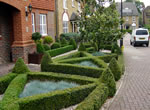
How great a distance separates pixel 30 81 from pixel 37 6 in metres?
8.52

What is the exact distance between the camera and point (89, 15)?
45.7ft

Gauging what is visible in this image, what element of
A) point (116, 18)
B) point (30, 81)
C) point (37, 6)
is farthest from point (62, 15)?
point (30, 81)

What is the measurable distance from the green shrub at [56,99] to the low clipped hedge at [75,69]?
1943 mm

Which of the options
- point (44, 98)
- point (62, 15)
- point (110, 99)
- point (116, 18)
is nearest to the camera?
point (44, 98)

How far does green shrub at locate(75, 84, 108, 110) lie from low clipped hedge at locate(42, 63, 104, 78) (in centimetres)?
187

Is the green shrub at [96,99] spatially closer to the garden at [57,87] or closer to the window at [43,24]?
the garden at [57,87]

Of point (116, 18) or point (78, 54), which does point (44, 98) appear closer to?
point (78, 54)

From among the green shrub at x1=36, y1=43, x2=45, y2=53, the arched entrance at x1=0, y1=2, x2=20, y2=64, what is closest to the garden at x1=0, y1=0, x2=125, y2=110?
the green shrub at x1=36, y1=43, x2=45, y2=53

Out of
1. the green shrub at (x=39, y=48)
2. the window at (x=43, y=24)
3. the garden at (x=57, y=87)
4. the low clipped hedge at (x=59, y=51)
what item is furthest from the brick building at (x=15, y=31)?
the window at (x=43, y=24)

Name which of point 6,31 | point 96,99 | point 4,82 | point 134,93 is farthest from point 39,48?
point 96,99

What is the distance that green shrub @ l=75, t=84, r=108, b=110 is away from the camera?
4719mm

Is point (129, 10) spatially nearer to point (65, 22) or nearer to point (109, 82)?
point (65, 22)

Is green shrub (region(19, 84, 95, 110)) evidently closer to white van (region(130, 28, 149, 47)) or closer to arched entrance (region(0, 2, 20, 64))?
arched entrance (region(0, 2, 20, 64))

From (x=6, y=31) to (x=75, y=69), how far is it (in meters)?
5.42
